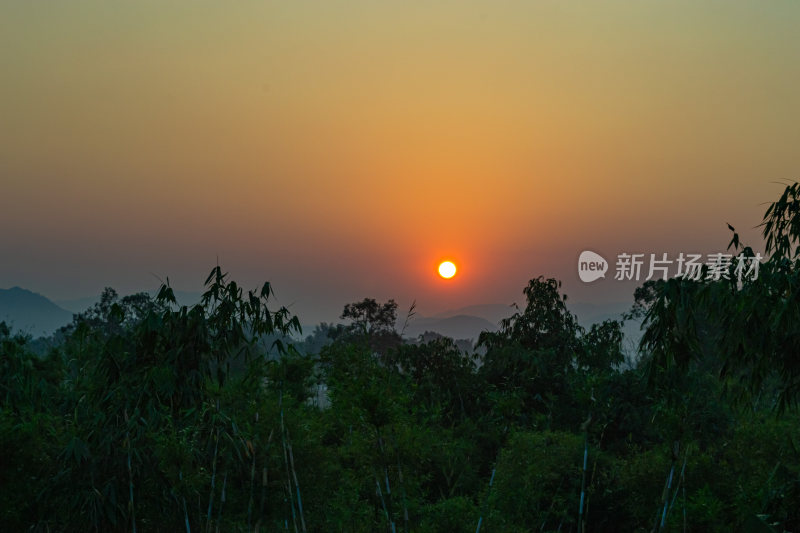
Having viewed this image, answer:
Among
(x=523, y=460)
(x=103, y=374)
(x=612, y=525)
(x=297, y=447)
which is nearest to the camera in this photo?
(x=103, y=374)

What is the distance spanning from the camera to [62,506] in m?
6.81

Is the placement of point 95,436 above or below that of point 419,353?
below

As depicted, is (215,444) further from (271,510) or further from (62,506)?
(62,506)

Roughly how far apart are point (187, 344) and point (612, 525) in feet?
23.8

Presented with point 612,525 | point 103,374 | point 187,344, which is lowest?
point 612,525

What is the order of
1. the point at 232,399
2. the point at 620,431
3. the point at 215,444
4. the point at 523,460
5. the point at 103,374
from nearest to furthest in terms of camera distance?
the point at 215,444 < the point at 103,374 < the point at 232,399 < the point at 523,460 < the point at 620,431

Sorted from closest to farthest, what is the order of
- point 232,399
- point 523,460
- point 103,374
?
point 103,374, point 232,399, point 523,460

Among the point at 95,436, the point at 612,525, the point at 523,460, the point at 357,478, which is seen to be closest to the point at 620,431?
the point at 612,525

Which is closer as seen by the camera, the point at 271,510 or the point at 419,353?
the point at 271,510

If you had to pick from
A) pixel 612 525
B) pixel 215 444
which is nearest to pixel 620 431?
pixel 612 525

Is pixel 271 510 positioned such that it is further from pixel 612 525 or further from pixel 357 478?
pixel 612 525

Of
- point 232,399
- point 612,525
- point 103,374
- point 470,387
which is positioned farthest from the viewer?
point 470,387

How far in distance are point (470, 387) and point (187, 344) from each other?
9717 mm

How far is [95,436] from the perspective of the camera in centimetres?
687
